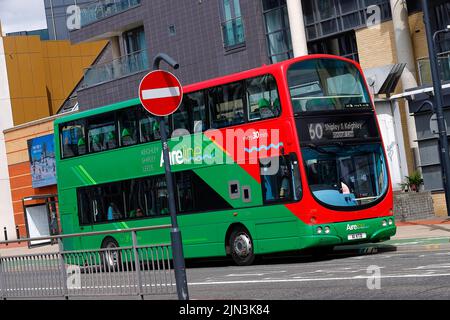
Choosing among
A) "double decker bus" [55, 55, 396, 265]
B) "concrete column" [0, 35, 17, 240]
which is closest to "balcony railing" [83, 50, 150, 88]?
"concrete column" [0, 35, 17, 240]

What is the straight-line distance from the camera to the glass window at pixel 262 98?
69.7 feet

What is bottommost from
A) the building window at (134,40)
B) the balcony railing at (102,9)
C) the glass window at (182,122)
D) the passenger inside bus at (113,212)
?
the passenger inside bus at (113,212)

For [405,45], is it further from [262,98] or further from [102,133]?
[262,98]

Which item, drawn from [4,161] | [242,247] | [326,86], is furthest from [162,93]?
[4,161]

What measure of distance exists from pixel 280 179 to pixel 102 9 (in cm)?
2850

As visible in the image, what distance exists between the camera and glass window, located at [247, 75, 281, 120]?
837 inches

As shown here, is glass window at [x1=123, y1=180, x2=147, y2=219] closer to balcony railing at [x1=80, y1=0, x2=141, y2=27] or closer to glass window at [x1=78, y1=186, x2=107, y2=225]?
glass window at [x1=78, y1=186, x2=107, y2=225]

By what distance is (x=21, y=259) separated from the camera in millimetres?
17688

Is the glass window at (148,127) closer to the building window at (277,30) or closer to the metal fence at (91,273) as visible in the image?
the metal fence at (91,273)

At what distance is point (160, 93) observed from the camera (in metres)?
13.8

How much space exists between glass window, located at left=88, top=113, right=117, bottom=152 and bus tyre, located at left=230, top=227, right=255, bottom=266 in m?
4.72

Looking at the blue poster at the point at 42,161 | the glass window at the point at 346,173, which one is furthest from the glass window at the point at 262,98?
the blue poster at the point at 42,161

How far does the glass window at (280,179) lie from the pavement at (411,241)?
2.88 meters
